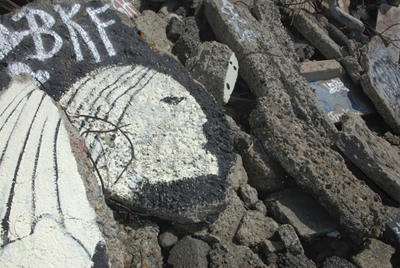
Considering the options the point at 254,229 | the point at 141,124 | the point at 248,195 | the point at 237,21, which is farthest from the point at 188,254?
the point at 237,21

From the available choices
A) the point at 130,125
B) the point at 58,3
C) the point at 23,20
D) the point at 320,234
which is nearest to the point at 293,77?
the point at 320,234

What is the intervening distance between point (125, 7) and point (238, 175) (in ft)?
7.15

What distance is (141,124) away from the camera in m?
1.72

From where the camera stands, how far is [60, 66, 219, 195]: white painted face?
1.57 m

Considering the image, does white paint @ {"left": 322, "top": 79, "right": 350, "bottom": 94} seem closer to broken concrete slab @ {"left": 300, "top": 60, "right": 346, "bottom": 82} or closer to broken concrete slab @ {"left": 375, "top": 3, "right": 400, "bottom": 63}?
broken concrete slab @ {"left": 300, "top": 60, "right": 346, "bottom": 82}

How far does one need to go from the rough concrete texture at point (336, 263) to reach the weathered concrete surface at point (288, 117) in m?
0.23

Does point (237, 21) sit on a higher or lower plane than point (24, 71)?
higher

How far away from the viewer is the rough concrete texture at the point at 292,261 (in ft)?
5.67

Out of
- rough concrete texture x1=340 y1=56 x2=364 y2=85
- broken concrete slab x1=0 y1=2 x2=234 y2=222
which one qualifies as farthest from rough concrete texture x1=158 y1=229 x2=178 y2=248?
rough concrete texture x1=340 y1=56 x2=364 y2=85

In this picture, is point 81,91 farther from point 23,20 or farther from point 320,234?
point 320,234

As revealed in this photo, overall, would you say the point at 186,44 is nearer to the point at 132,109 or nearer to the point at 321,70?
the point at 132,109

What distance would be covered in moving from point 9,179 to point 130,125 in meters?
0.72

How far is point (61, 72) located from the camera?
1.73 metres

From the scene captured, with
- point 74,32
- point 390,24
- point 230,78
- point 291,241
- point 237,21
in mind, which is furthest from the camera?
point 390,24
